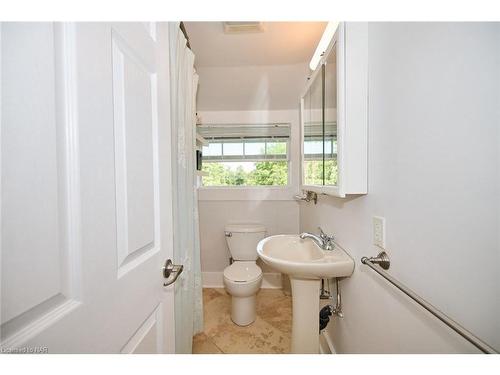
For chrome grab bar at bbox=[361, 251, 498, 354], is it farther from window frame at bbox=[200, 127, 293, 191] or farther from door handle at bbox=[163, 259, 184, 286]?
window frame at bbox=[200, 127, 293, 191]

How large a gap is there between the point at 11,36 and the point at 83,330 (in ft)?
1.66

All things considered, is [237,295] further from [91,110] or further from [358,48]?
[358,48]

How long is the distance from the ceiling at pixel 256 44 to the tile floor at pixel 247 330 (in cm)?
224

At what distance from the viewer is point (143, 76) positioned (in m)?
0.59

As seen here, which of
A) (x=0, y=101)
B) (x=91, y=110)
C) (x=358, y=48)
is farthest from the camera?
(x=358, y=48)

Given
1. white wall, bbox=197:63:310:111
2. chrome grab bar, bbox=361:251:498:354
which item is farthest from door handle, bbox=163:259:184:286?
white wall, bbox=197:63:310:111

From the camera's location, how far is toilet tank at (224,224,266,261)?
1924 mm

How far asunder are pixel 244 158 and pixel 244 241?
35.6 inches

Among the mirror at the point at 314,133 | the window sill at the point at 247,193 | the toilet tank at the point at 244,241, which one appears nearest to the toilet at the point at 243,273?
the toilet tank at the point at 244,241

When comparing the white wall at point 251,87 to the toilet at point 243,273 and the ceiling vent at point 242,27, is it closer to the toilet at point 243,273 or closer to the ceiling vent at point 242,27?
the ceiling vent at point 242,27

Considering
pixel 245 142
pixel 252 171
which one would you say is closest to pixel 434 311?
pixel 252 171

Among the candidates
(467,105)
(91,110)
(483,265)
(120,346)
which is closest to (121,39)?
(91,110)

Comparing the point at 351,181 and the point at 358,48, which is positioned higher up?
the point at 358,48

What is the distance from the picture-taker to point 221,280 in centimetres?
218
